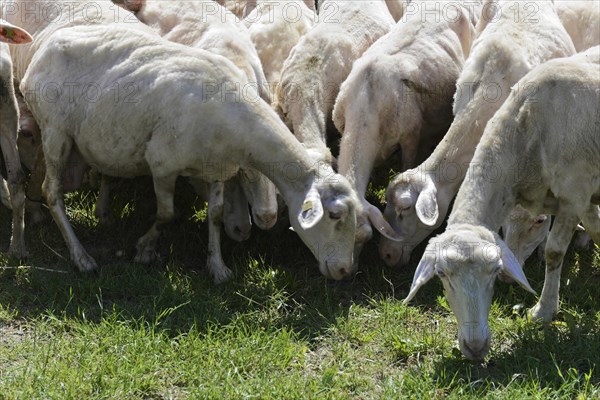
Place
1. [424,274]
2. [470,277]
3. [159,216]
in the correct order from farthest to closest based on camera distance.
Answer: [159,216] < [424,274] < [470,277]

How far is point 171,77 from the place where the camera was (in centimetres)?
750

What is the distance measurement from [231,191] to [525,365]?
109 inches

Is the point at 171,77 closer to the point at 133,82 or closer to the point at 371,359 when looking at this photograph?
the point at 133,82

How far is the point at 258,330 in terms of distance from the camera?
6.84 meters

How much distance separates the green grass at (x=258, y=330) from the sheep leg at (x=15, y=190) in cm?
15

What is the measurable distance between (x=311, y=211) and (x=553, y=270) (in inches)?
62.9

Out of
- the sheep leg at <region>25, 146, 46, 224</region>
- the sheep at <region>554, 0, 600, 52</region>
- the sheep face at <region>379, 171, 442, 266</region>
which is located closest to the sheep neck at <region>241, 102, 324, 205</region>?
the sheep face at <region>379, 171, 442, 266</region>

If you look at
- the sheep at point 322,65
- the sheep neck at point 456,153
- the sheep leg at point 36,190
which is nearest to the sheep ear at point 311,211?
the sheep at point 322,65

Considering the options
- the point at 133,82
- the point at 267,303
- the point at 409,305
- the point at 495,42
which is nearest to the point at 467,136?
the point at 495,42

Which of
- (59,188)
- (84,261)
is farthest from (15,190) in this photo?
(84,261)

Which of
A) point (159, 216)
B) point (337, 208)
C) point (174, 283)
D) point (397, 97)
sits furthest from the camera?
point (397, 97)

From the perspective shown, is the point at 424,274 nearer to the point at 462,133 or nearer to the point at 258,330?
the point at 258,330

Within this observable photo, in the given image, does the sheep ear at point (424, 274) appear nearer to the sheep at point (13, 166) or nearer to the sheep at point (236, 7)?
the sheep at point (13, 166)

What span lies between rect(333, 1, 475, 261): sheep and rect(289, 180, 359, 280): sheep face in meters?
0.34
